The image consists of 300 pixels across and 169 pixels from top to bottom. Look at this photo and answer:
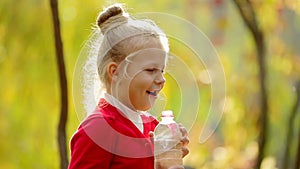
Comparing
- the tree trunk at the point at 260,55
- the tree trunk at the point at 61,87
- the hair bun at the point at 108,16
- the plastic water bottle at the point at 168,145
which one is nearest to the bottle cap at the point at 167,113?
the plastic water bottle at the point at 168,145

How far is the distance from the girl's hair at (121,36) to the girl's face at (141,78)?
0.06ft

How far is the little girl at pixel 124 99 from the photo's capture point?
176 cm

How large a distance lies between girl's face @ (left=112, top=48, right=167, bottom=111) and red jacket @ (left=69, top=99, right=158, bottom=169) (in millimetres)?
39

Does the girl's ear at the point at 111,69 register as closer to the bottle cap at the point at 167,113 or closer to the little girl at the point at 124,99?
the little girl at the point at 124,99

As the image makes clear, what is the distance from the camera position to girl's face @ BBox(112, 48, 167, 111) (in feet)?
5.90

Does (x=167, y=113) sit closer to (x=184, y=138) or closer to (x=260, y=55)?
(x=184, y=138)

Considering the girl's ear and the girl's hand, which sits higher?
the girl's ear

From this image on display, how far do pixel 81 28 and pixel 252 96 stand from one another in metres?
1.54

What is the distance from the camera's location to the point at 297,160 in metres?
3.33

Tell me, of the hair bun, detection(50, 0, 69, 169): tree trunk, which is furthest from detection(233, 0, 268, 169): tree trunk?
the hair bun

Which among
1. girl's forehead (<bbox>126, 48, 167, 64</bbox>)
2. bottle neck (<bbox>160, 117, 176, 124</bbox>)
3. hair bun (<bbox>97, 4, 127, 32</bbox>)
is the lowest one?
bottle neck (<bbox>160, 117, 176, 124</bbox>)

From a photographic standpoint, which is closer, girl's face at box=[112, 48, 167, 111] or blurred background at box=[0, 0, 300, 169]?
girl's face at box=[112, 48, 167, 111]

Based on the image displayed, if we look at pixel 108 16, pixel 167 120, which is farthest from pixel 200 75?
pixel 167 120

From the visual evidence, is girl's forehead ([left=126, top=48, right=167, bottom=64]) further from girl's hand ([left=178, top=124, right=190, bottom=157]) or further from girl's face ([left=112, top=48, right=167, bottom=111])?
girl's hand ([left=178, top=124, right=190, bottom=157])
